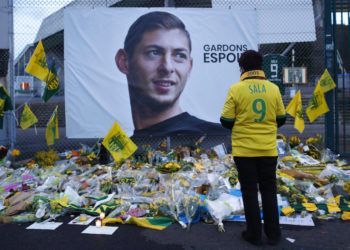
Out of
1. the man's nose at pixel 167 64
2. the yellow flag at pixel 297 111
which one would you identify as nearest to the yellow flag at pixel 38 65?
the man's nose at pixel 167 64

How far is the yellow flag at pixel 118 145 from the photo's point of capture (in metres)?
6.80

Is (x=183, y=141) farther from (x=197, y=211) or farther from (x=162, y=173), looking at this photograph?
(x=197, y=211)

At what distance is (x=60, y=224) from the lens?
471 cm

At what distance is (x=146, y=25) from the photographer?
778cm

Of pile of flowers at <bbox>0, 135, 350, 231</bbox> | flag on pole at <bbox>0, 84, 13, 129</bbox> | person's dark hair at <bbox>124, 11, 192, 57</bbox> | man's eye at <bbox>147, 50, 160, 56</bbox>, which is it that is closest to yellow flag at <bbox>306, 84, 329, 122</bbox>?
pile of flowers at <bbox>0, 135, 350, 231</bbox>

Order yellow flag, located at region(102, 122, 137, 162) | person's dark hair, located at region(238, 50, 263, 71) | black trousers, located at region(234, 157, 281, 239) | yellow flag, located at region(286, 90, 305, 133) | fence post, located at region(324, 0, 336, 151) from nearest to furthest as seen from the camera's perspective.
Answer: black trousers, located at region(234, 157, 281, 239) → person's dark hair, located at region(238, 50, 263, 71) → yellow flag, located at region(102, 122, 137, 162) → yellow flag, located at region(286, 90, 305, 133) → fence post, located at region(324, 0, 336, 151)

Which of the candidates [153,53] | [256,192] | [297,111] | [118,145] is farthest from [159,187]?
[297,111]

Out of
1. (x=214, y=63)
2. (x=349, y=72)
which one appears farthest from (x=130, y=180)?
(x=349, y=72)

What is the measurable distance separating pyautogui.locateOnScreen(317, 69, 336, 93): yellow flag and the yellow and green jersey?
12.7ft

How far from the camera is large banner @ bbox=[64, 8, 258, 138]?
7.73 meters

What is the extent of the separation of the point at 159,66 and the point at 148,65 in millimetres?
203

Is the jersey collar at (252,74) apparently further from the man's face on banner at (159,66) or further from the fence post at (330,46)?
the fence post at (330,46)

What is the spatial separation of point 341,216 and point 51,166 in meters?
4.71

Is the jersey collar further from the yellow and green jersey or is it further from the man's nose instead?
the man's nose
